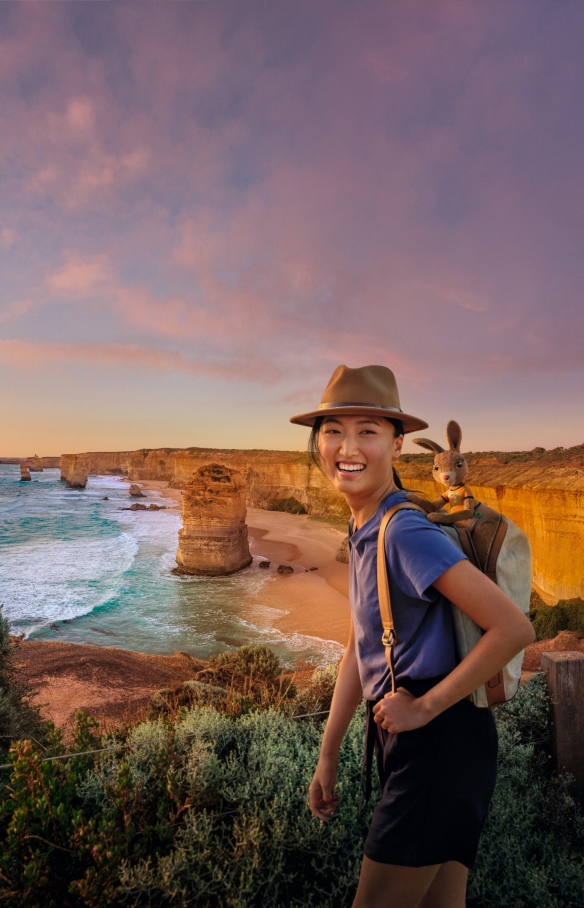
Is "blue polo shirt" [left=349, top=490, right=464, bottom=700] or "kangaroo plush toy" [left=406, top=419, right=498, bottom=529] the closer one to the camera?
"blue polo shirt" [left=349, top=490, right=464, bottom=700]

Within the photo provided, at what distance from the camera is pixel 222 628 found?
588 inches

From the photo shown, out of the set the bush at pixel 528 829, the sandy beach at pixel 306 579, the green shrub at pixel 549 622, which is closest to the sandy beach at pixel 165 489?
the sandy beach at pixel 306 579

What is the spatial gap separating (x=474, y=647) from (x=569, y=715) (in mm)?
2815

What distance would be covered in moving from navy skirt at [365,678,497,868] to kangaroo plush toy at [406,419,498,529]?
0.51 metres

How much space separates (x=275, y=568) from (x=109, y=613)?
8949 mm

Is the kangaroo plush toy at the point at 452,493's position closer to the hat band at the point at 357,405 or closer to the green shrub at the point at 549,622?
the hat band at the point at 357,405

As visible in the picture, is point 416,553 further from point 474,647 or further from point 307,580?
point 307,580

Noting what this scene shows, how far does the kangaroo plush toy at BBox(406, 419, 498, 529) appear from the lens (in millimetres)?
1451

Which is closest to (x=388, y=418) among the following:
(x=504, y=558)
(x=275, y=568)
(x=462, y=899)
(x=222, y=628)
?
(x=504, y=558)

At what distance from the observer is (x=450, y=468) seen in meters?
1.78

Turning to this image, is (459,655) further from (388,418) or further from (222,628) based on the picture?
(222,628)

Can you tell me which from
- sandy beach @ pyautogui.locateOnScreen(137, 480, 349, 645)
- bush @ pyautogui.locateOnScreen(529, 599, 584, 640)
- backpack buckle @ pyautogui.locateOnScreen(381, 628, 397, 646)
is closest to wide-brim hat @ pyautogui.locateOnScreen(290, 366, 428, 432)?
backpack buckle @ pyautogui.locateOnScreen(381, 628, 397, 646)

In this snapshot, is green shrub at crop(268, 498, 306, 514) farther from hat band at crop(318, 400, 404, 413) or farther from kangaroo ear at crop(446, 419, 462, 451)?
hat band at crop(318, 400, 404, 413)

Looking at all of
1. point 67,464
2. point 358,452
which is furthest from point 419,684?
point 67,464
